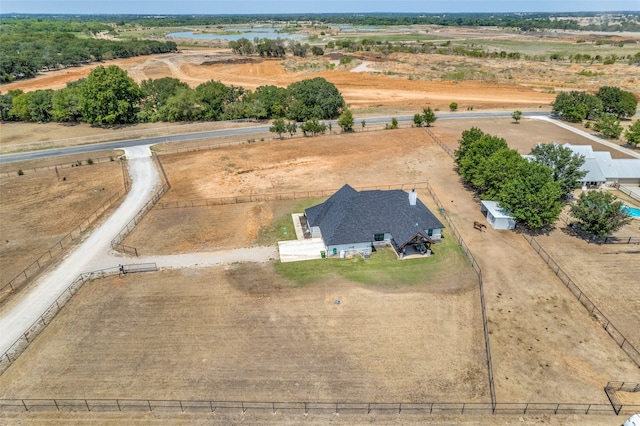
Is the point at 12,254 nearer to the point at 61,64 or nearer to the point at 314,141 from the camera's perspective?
the point at 314,141

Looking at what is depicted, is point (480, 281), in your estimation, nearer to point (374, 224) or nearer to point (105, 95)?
point (374, 224)

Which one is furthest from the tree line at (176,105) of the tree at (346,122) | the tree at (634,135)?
the tree at (634,135)

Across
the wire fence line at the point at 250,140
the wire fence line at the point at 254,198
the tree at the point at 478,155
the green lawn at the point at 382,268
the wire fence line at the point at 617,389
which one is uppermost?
the tree at the point at 478,155

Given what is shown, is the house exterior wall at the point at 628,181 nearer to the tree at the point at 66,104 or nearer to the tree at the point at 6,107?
the tree at the point at 66,104

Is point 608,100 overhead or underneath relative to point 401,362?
overhead

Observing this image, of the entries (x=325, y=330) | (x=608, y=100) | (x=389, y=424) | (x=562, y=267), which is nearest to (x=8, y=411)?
(x=325, y=330)

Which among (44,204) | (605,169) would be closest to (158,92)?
(44,204)
